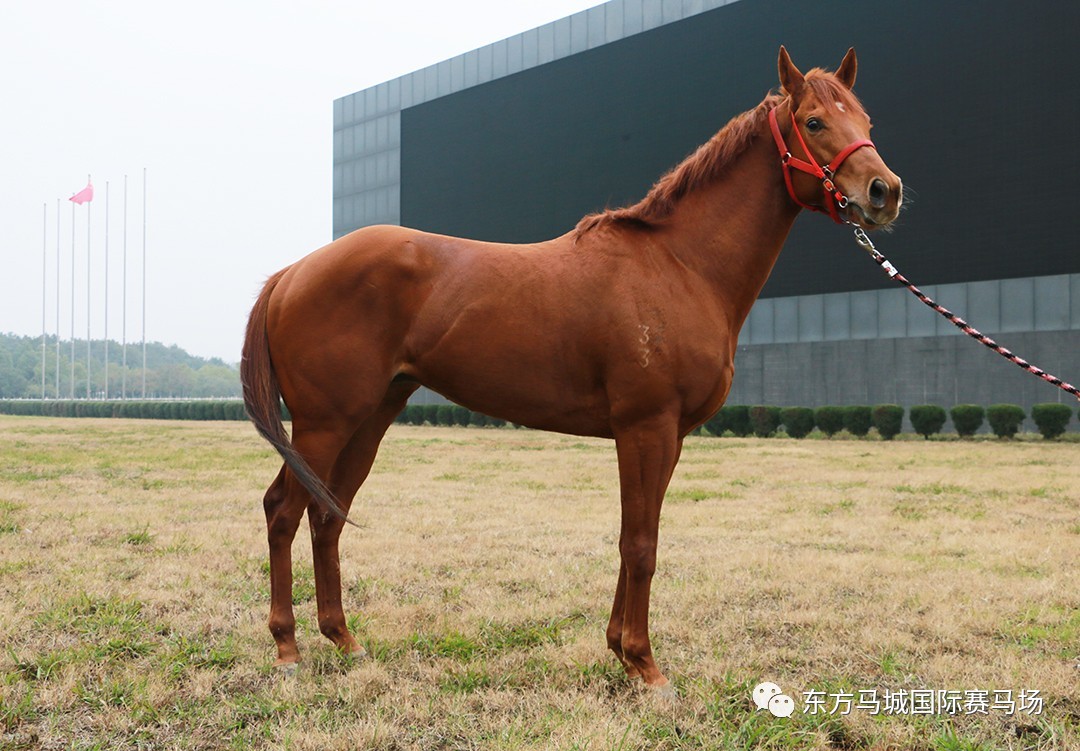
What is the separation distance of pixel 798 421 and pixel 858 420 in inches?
65.8

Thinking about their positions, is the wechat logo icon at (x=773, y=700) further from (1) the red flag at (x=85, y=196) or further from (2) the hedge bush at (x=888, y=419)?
(1) the red flag at (x=85, y=196)

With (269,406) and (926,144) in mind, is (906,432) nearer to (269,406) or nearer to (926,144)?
(926,144)

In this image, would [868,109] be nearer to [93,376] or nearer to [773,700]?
[773,700]

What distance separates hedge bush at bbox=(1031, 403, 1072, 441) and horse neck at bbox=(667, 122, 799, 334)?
20495 millimetres

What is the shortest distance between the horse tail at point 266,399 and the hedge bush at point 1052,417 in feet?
71.6

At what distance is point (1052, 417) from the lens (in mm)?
20984

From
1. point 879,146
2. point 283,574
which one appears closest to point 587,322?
point 283,574

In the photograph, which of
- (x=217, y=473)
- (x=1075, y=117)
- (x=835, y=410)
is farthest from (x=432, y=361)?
(x=1075, y=117)

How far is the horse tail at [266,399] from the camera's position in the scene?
402cm

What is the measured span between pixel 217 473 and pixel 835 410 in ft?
56.0

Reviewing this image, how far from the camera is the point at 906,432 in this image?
84.3ft

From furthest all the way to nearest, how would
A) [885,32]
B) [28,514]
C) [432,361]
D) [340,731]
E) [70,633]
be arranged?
[885,32] → [28,514] → [70,633] → [432,361] → [340,731]

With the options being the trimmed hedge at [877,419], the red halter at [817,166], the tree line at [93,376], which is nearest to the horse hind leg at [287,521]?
the red halter at [817,166]

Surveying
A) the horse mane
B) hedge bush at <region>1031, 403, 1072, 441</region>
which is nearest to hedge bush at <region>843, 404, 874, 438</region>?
hedge bush at <region>1031, 403, 1072, 441</region>
